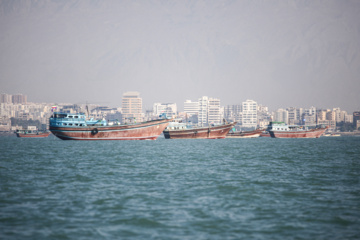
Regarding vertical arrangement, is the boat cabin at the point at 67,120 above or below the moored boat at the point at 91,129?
above

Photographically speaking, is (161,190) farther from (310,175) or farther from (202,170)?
(310,175)

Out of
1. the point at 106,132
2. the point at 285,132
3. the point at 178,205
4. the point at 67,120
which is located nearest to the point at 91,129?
the point at 106,132

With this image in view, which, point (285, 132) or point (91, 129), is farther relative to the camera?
point (285, 132)

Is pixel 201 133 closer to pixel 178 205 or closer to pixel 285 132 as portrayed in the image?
pixel 285 132

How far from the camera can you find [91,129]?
9812 cm

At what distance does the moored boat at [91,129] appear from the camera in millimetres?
98375

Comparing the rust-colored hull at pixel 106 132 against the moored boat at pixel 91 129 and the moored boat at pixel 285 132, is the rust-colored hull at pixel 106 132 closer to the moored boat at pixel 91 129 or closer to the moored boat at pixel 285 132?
the moored boat at pixel 91 129

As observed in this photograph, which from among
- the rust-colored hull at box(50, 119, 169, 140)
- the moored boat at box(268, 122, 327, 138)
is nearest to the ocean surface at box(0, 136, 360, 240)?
the rust-colored hull at box(50, 119, 169, 140)

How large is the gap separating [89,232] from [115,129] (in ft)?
273

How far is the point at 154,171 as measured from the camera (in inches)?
1403

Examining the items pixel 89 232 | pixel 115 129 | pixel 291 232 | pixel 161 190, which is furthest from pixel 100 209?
pixel 115 129

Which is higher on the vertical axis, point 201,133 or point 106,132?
point 106,132

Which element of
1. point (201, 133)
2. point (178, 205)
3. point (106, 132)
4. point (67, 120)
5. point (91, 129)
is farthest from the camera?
point (201, 133)

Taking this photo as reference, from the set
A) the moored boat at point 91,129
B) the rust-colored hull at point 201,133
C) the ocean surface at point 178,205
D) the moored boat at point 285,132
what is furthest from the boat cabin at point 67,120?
the moored boat at point 285,132
